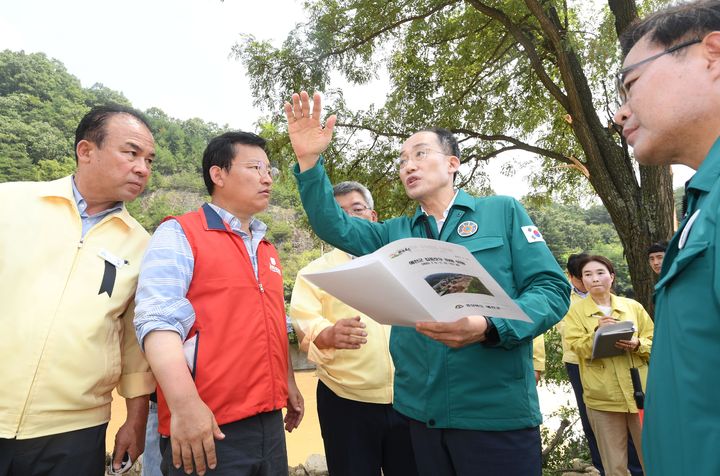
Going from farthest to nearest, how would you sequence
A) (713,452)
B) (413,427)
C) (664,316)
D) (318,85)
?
(318,85), (413,427), (664,316), (713,452)

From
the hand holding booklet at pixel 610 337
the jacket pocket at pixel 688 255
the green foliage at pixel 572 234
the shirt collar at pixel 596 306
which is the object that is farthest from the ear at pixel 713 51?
the green foliage at pixel 572 234

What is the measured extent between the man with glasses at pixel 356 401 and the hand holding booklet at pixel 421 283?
0.95m

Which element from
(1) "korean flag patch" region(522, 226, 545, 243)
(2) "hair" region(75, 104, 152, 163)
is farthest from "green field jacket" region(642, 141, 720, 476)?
(2) "hair" region(75, 104, 152, 163)

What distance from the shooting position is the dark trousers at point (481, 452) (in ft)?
5.04

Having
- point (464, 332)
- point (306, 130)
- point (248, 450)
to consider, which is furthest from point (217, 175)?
point (464, 332)

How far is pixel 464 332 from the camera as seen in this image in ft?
4.73

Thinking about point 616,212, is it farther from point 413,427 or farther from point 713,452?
point 713,452

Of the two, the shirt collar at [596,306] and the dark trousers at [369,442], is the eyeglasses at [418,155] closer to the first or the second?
the dark trousers at [369,442]

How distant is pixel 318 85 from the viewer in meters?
6.60

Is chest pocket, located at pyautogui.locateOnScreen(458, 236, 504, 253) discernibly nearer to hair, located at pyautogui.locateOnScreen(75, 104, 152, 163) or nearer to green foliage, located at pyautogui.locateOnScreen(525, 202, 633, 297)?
hair, located at pyautogui.locateOnScreen(75, 104, 152, 163)

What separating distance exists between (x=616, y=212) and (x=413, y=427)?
176 inches

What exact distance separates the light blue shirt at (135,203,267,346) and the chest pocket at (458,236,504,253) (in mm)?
953

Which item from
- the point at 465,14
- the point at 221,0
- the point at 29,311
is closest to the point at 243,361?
the point at 29,311

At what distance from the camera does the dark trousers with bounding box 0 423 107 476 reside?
60.6 inches
